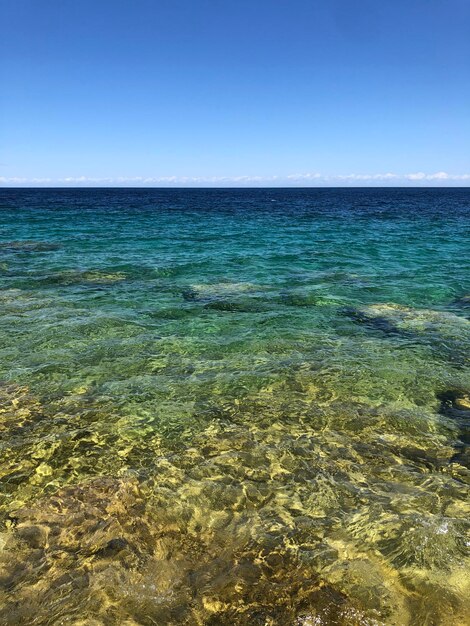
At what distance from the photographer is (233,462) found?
19.6ft

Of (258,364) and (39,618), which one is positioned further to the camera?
(258,364)

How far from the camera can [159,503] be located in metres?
5.19

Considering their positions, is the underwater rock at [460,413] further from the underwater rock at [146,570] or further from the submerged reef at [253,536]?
the underwater rock at [146,570]

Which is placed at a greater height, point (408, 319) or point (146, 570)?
point (146, 570)

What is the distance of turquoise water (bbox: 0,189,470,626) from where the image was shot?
4031 millimetres

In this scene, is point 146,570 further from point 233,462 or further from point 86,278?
point 86,278

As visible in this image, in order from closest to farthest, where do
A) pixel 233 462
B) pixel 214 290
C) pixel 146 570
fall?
pixel 146 570 → pixel 233 462 → pixel 214 290

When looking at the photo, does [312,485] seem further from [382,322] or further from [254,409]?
[382,322]

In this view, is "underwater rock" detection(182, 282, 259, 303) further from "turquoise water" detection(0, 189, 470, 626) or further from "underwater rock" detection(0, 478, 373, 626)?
"underwater rock" detection(0, 478, 373, 626)

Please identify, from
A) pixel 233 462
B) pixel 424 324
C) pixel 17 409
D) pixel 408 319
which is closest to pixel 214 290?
pixel 408 319

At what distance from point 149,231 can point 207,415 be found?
3093cm

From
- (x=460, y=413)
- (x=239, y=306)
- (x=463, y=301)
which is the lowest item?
(x=463, y=301)

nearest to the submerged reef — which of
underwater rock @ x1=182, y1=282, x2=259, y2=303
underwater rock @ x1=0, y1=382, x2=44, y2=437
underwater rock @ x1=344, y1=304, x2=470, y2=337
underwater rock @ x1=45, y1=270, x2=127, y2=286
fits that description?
underwater rock @ x1=0, y1=382, x2=44, y2=437

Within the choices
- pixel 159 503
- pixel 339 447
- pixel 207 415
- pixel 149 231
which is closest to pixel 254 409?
pixel 207 415
